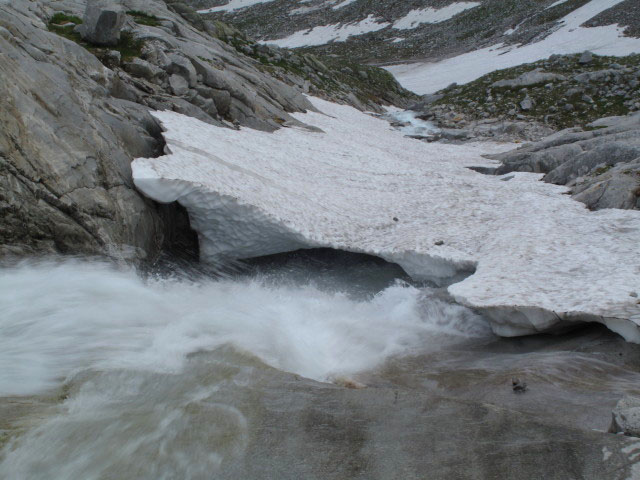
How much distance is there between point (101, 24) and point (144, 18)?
7963 mm

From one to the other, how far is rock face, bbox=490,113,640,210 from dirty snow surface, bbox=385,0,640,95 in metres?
35.0

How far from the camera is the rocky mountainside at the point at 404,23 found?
7156 centimetres

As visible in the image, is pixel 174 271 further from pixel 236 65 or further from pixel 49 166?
pixel 236 65

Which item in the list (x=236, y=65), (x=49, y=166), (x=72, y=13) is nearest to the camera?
(x=49, y=166)

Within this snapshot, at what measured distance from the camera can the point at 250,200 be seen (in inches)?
439

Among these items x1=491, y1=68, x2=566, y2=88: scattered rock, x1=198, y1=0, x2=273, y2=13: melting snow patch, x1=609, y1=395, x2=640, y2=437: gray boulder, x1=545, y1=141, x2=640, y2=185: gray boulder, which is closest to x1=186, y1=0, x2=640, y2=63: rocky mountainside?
x1=198, y1=0, x2=273, y2=13: melting snow patch

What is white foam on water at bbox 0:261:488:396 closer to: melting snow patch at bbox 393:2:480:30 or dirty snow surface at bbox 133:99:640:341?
dirty snow surface at bbox 133:99:640:341

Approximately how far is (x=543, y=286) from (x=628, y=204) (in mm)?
5581

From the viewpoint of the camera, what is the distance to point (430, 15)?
305 ft

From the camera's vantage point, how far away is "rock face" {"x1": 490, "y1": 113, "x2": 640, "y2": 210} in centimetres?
1247

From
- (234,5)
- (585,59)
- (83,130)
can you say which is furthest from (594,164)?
(234,5)

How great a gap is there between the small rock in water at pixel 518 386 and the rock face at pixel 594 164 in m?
8.15

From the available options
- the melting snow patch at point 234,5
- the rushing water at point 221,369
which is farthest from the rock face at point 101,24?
the melting snow patch at point 234,5

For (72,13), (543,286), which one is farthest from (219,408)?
(72,13)
